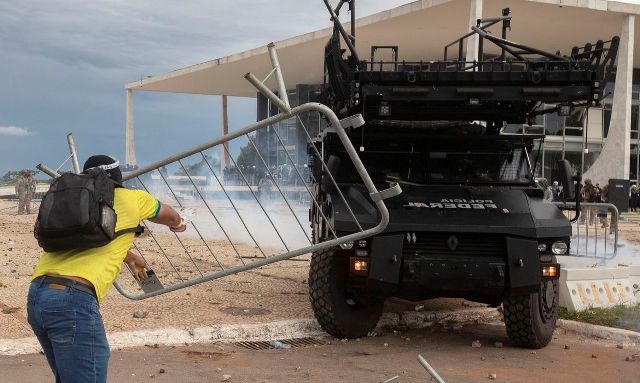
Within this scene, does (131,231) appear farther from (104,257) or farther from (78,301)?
(78,301)

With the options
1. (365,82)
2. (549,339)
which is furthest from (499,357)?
(365,82)

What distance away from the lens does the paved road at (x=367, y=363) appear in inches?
218

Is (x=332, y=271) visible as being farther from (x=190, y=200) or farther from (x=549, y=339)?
(x=549, y=339)

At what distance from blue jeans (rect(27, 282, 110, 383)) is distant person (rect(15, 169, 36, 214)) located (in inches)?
787

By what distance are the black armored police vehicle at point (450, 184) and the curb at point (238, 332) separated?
18.3 inches

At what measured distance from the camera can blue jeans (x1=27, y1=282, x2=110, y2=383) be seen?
310 centimetres

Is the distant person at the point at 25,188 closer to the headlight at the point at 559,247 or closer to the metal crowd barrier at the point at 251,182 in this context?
the metal crowd barrier at the point at 251,182

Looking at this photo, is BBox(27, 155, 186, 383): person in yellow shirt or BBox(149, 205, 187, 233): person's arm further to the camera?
BBox(149, 205, 187, 233): person's arm

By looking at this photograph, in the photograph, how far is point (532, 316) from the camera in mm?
6500

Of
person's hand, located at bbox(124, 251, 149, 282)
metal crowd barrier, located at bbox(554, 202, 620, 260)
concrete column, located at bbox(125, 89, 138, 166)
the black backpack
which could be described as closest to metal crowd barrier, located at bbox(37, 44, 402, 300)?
person's hand, located at bbox(124, 251, 149, 282)

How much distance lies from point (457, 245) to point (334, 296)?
4.16 ft

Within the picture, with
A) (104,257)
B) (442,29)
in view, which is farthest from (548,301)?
(442,29)

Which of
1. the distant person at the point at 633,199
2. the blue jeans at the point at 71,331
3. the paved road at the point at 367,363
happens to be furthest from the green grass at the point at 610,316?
the distant person at the point at 633,199

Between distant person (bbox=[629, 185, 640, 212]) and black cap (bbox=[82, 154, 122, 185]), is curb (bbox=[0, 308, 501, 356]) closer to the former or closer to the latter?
black cap (bbox=[82, 154, 122, 185])
